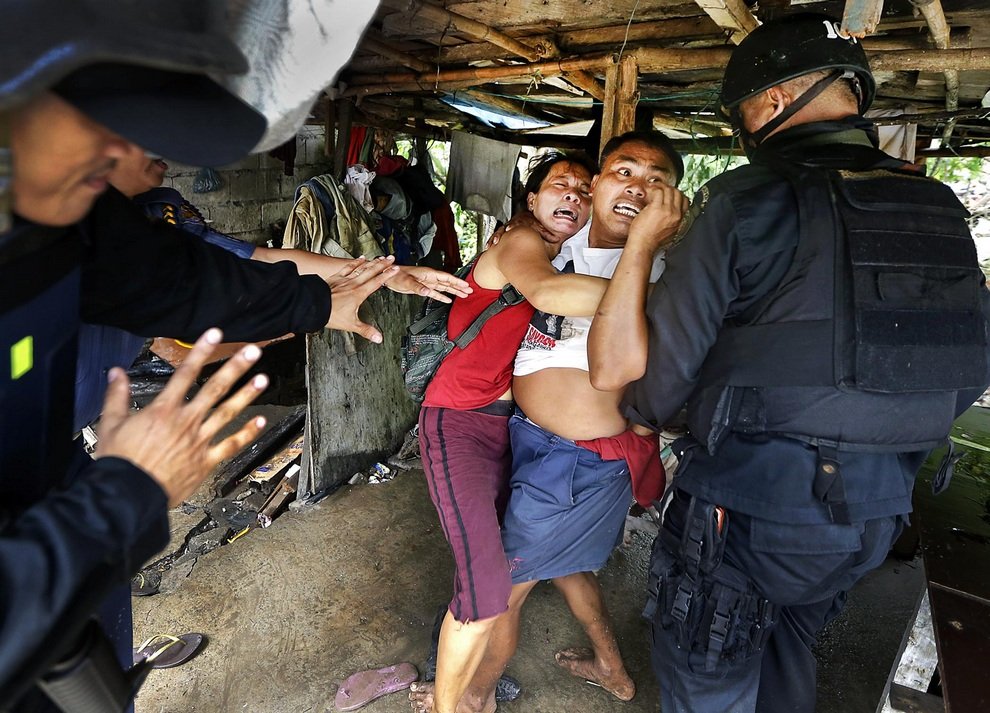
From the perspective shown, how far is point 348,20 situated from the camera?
131cm

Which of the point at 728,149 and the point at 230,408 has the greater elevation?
the point at 728,149

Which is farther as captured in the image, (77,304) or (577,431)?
(577,431)

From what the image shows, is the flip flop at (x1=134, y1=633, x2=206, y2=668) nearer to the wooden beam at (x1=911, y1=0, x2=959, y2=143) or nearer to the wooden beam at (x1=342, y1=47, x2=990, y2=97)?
the wooden beam at (x1=342, y1=47, x2=990, y2=97)

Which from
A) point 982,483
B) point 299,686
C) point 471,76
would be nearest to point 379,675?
point 299,686

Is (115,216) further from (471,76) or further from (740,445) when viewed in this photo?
(471,76)

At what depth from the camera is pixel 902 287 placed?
1.66 metres

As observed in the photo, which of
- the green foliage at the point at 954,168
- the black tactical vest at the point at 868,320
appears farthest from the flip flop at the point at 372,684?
the green foliage at the point at 954,168

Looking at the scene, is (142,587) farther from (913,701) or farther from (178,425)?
(913,701)

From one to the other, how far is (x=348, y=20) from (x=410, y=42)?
9.94 ft

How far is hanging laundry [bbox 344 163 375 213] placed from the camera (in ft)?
17.3

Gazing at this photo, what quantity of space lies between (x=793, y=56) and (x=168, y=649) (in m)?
3.61

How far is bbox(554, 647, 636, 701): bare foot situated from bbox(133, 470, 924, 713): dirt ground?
0.05m

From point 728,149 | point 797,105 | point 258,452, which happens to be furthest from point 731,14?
point 258,452

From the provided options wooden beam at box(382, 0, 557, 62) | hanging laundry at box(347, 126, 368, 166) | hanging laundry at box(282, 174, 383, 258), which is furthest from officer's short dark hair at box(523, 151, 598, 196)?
hanging laundry at box(347, 126, 368, 166)
